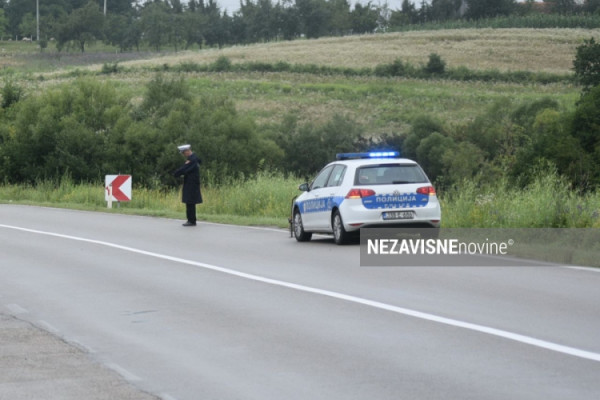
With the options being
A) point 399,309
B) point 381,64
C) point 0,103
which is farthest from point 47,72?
point 399,309

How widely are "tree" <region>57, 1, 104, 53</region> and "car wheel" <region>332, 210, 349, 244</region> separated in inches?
5925

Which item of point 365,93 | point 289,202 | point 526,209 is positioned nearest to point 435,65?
point 365,93

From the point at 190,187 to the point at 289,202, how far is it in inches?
169

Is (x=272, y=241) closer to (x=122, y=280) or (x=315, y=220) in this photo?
(x=315, y=220)

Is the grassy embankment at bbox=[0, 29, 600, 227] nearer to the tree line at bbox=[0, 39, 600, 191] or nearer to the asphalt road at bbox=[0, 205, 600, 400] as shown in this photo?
the asphalt road at bbox=[0, 205, 600, 400]

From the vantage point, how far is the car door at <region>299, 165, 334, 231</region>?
21.3 m

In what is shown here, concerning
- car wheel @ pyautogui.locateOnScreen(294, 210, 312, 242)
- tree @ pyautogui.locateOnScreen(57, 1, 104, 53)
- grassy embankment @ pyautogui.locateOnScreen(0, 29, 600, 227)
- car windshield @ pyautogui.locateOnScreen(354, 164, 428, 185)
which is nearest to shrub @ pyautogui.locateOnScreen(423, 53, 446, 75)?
grassy embankment @ pyautogui.locateOnScreen(0, 29, 600, 227)

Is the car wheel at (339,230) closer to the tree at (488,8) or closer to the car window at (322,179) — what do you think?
the car window at (322,179)

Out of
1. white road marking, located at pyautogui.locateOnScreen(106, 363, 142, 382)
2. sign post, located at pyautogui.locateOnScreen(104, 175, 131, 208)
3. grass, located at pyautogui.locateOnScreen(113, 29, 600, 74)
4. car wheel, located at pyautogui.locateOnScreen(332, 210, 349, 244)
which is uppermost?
grass, located at pyautogui.locateOnScreen(113, 29, 600, 74)

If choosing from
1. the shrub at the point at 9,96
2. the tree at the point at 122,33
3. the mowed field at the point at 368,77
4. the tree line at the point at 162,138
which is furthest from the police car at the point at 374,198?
the tree at the point at 122,33

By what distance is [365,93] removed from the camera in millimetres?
116312

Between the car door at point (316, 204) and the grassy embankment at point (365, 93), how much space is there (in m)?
2.39

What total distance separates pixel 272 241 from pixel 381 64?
11334 centimetres

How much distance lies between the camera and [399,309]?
11969 millimetres
